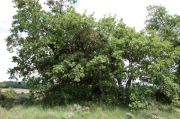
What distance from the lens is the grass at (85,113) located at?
12.5 meters

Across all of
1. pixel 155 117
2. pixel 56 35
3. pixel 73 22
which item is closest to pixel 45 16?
pixel 56 35

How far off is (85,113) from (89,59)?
4787 mm

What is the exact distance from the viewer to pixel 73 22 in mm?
15977

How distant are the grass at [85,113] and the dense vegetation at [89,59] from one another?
976mm

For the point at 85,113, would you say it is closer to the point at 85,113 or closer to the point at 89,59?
the point at 85,113

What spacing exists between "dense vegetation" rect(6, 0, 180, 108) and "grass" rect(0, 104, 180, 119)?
3.20 ft

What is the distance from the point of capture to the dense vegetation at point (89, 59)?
53.0ft

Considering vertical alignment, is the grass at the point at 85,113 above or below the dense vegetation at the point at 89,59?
below

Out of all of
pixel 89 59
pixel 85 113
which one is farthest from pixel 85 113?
pixel 89 59

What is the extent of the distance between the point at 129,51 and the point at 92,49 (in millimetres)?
2886

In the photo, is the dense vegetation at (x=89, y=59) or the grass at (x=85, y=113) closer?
the grass at (x=85, y=113)

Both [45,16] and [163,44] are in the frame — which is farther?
[45,16]

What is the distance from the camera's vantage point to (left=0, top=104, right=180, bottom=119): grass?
12539mm

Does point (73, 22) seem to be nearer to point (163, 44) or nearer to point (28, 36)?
point (28, 36)
